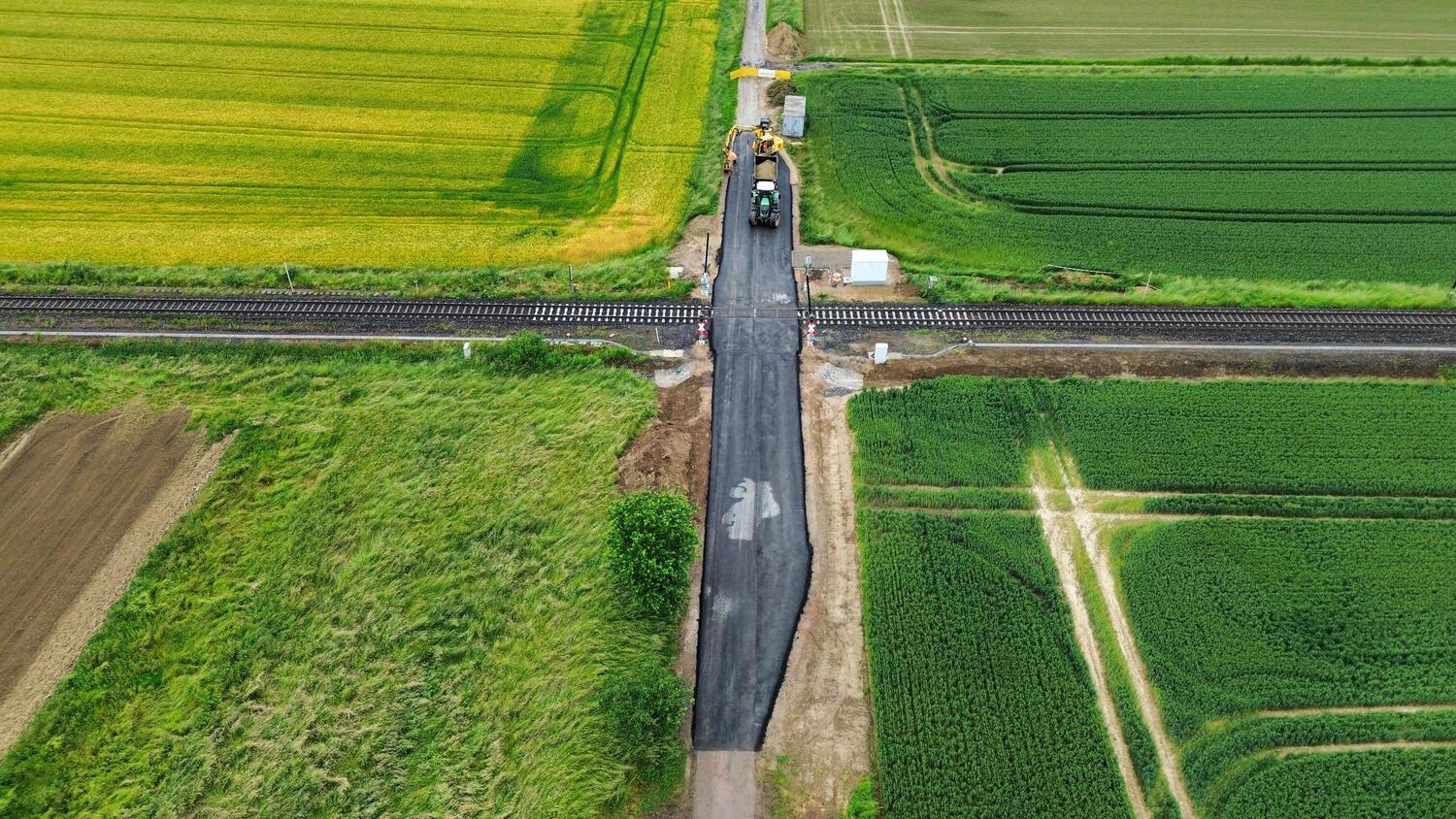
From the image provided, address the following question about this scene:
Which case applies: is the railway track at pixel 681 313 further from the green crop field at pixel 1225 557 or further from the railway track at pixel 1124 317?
the green crop field at pixel 1225 557

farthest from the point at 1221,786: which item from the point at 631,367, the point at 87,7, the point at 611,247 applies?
the point at 87,7

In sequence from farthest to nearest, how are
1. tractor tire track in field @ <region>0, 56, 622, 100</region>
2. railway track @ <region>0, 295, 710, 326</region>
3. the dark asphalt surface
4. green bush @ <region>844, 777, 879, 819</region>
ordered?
1. tractor tire track in field @ <region>0, 56, 622, 100</region>
2. railway track @ <region>0, 295, 710, 326</region>
3. the dark asphalt surface
4. green bush @ <region>844, 777, 879, 819</region>

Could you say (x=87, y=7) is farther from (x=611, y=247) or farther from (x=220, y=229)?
(x=611, y=247)

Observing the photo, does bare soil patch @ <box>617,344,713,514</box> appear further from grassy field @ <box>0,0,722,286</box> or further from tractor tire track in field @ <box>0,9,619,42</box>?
tractor tire track in field @ <box>0,9,619,42</box>

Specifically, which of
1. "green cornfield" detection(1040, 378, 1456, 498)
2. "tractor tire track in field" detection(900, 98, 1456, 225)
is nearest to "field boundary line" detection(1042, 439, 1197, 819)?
"green cornfield" detection(1040, 378, 1456, 498)

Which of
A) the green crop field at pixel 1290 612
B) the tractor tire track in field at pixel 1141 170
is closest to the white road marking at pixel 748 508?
the green crop field at pixel 1290 612
